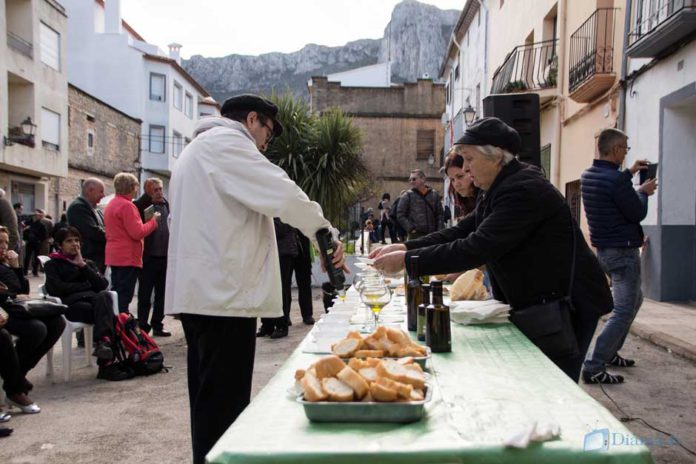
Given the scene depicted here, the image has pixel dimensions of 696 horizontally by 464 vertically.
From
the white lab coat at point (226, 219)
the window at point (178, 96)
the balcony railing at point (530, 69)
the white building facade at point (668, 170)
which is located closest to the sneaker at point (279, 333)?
the white lab coat at point (226, 219)

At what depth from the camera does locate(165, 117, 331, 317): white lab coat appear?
2.60 m

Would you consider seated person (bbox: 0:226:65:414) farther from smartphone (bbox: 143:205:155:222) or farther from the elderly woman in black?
the elderly woman in black

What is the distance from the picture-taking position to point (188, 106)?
43.6 meters

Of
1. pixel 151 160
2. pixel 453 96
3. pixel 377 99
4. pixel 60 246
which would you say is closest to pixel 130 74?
pixel 151 160

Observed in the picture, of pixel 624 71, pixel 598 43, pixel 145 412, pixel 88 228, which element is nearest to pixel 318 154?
pixel 598 43

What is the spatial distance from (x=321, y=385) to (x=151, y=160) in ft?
123

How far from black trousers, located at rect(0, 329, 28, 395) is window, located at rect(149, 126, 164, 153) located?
3457cm

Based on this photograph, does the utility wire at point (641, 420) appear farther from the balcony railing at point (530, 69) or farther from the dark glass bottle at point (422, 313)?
the balcony railing at point (530, 69)

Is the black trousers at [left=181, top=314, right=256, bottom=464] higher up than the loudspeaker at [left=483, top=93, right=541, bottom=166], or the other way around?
the loudspeaker at [left=483, top=93, right=541, bottom=166]

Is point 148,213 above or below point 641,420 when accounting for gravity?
above

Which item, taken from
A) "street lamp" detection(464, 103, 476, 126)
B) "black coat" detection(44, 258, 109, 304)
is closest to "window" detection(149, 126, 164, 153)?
"street lamp" detection(464, 103, 476, 126)

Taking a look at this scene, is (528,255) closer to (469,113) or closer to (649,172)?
(649,172)

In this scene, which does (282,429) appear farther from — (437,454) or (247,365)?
(247,365)

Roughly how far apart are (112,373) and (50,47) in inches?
859
